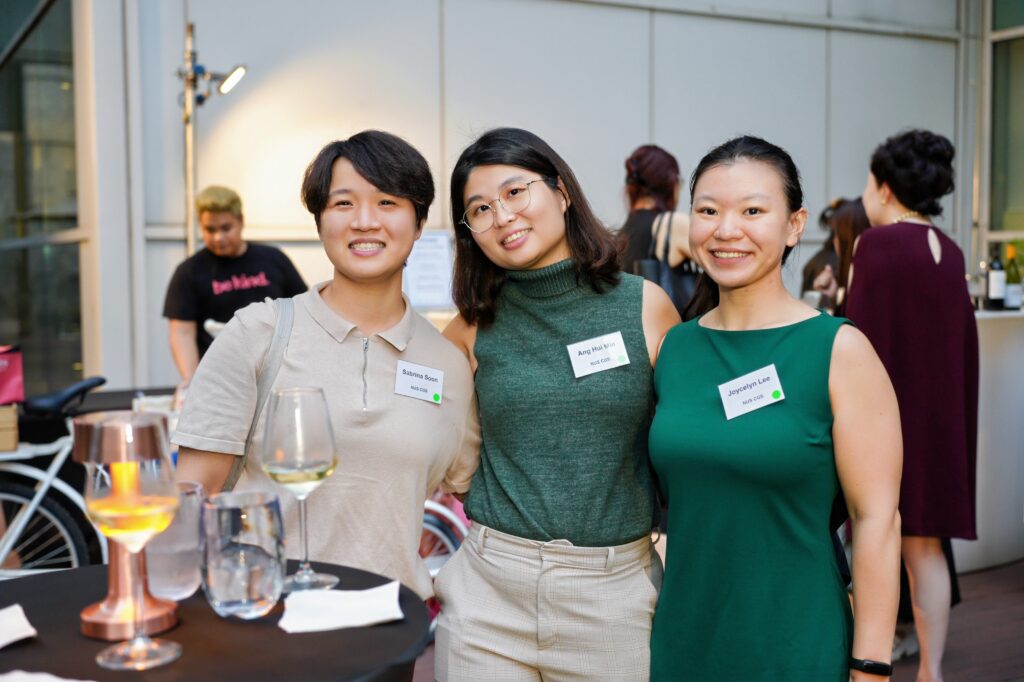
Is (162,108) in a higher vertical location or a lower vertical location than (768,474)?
higher

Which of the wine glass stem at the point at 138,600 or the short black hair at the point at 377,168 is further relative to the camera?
the short black hair at the point at 377,168

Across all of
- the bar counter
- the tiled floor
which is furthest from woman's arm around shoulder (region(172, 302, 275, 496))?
the bar counter

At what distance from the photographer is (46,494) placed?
3.66 m

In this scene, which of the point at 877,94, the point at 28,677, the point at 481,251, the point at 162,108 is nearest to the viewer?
the point at 28,677

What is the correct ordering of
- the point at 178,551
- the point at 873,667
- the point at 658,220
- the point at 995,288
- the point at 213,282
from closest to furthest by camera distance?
the point at 178,551 → the point at 873,667 → the point at 658,220 → the point at 995,288 → the point at 213,282

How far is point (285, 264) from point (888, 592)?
3.73m

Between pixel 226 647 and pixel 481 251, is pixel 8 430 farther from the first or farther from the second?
pixel 226 647

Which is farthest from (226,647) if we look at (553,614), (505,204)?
(505,204)

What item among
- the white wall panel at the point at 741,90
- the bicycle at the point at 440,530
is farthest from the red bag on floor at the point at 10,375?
the white wall panel at the point at 741,90

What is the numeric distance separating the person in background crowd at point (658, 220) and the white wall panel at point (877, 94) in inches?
142

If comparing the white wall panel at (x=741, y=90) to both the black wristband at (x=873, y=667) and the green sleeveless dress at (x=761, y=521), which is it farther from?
the black wristband at (x=873, y=667)

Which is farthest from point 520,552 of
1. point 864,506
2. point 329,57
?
point 329,57

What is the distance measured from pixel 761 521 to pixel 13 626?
106 cm

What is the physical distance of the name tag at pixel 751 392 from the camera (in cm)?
160
